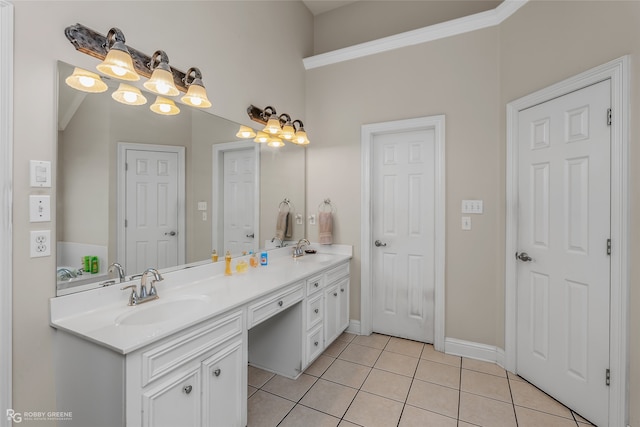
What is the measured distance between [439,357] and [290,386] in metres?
1.32

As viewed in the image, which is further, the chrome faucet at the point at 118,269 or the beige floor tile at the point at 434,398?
the beige floor tile at the point at 434,398

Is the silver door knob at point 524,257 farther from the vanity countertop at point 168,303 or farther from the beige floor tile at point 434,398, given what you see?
the vanity countertop at point 168,303

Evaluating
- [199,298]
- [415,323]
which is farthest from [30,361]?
[415,323]

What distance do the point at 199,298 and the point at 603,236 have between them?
2338 millimetres

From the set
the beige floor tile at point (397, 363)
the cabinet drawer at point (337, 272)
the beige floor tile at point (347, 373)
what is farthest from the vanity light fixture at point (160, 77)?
the beige floor tile at point (397, 363)

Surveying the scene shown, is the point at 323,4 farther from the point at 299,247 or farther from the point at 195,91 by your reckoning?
the point at 299,247

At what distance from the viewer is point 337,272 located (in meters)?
2.69

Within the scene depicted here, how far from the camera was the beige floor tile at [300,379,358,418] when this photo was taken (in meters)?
1.87

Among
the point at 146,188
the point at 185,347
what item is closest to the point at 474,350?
the point at 185,347

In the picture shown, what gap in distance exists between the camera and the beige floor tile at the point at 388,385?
6.64ft

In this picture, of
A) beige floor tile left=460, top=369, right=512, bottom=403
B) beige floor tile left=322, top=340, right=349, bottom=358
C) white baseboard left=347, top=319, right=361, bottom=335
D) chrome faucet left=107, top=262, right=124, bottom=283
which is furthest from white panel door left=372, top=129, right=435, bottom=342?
chrome faucet left=107, top=262, right=124, bottom=283

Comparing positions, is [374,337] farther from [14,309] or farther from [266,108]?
[14,309]

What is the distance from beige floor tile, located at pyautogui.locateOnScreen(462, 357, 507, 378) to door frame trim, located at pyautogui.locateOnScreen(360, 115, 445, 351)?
0.79ft

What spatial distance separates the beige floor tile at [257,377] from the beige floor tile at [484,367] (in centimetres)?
157
